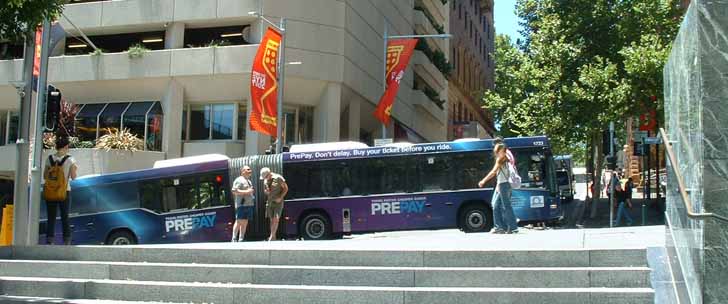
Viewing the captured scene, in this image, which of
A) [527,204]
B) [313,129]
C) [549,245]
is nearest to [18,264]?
[549,245]

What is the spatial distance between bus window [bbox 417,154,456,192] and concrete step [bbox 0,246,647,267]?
1073 centimetres

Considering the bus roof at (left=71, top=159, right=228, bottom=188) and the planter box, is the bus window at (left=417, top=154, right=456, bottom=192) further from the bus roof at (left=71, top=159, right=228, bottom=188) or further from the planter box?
the planter box

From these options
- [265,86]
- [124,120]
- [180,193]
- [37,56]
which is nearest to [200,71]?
[124,120]

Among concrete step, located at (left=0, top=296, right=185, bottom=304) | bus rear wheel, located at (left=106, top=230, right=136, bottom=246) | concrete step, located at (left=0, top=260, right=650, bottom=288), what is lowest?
concrete step, located at (left=0, top=296, right=185, bottom=304)

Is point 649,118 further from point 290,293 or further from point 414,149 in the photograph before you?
point 290,293

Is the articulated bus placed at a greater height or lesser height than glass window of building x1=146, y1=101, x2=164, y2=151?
lesser

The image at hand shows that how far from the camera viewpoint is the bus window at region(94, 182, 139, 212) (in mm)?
20688

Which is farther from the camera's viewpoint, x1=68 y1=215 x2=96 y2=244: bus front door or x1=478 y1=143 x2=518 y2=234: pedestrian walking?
x1=68 y1=215 x2=96 y2=244: bus front door

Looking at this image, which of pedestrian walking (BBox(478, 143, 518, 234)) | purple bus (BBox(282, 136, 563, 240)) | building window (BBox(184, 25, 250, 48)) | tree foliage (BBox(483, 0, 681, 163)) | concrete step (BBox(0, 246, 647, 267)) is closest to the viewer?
concrete step (BBox(0, 246, 647, 267))

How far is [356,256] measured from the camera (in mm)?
9352

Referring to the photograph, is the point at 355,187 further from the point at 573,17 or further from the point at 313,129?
the point at 573,17

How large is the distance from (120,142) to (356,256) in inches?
847

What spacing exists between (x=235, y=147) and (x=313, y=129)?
3.82 meters

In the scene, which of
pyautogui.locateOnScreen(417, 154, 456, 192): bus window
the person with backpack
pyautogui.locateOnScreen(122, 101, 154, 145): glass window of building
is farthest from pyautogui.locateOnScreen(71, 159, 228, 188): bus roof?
pyautogui.locateOnScreen(122, 101, 154, 145): glass window of building
